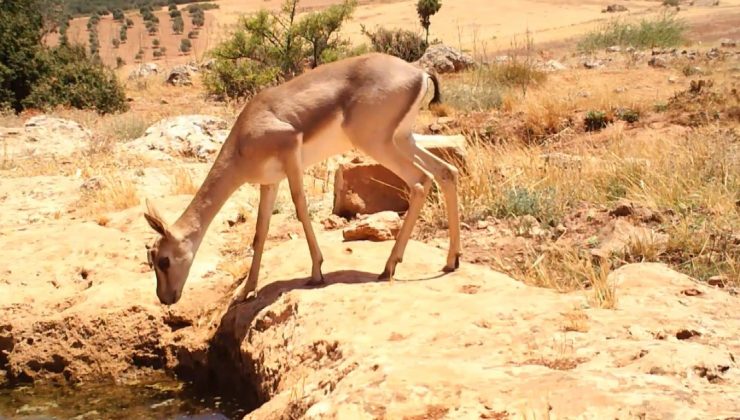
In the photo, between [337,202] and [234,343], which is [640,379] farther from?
[337,202]

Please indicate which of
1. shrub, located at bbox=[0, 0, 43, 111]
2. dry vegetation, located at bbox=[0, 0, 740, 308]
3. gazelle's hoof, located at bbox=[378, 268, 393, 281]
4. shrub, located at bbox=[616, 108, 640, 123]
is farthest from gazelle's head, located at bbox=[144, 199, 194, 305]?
shrub, located at bbox=[0, 0, 43, 111]

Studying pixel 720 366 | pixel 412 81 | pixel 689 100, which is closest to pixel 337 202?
pixel 412 81

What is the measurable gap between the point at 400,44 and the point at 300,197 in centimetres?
2485

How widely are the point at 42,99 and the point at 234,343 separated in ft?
60.5

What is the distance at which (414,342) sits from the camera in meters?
5.76

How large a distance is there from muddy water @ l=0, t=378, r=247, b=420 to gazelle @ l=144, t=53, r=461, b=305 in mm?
953

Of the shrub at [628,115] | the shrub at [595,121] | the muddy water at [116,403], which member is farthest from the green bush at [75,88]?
the muddy water at [116,403]

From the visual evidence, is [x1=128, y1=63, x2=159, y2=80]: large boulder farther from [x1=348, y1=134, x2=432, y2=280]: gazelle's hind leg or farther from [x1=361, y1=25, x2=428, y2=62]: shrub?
[x1=348, y1=134, x2=432, y2=280]: gazelle's hind leg

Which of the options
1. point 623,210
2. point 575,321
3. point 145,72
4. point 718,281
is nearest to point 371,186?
point 623,210

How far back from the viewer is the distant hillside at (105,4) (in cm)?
9125

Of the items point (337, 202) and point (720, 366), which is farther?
point (337, 202)

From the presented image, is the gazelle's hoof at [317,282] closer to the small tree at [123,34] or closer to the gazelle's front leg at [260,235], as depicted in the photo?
the gazelle's front leg at [260,235]

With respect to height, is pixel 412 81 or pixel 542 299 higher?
pixel 412 81

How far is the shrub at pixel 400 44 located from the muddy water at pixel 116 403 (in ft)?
77.4
